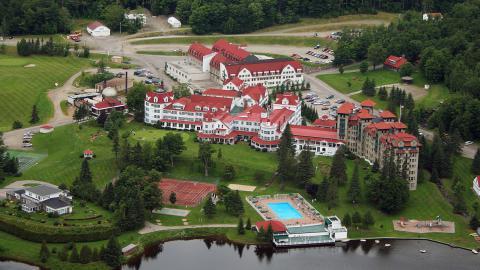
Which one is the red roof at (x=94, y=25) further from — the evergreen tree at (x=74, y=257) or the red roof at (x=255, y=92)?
the evergreen tree at (x=74, y=257)

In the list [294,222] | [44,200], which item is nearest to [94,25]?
[44,200]

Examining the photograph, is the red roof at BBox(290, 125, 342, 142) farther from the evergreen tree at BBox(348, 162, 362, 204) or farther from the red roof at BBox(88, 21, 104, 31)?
the red roof at BBox(88, 21, 104, 31)

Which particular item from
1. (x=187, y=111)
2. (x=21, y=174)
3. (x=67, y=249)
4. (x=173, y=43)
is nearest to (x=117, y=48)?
(x=173, y=43)

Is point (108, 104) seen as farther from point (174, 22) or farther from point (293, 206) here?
point (174, 22)

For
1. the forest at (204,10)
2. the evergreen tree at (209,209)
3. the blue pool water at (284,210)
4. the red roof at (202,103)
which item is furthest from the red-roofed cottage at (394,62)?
the evergreen tree at (209,209)

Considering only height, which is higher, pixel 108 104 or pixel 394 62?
pixel 394 62
